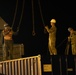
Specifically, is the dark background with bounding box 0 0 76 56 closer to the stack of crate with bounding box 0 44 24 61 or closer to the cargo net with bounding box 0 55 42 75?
the stack of crate with bounding box 0 44 24 61

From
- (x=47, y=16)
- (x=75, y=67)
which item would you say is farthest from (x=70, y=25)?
(x=75, y=67)

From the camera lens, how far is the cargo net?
12.3 m

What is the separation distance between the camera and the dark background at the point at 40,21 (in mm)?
15742

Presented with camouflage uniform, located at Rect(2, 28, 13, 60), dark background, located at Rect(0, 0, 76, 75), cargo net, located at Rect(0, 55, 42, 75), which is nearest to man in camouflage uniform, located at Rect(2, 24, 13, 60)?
camouflage uniform, located at Rect(2, 28, 13, 60)

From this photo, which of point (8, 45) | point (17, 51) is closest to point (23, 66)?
point (8, 45)

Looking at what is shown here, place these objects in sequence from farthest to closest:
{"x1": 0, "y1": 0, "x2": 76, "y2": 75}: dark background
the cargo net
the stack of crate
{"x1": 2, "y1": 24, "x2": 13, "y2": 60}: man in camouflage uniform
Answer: {"x1": 0, "y1": 0, "x2": 76, "y2": 75}: dark background → the stack of crate → {"x1": 2, "y1": 24, "x2": 13, "y2": 60}: man in camouflage uniform → the cargo net

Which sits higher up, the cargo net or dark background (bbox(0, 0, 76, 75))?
dark background (bbox(0, 0, 76, 75))

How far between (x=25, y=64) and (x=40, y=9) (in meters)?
3.95

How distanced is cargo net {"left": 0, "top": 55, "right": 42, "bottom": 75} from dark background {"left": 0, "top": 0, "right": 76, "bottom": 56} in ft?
9.47

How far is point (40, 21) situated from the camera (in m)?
15.9

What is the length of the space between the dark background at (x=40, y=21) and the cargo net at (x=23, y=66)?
289 cm

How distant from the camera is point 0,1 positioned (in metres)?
15.7

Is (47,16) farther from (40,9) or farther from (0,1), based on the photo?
(0,1)

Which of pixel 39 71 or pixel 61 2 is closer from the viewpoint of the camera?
pixel 39 71
